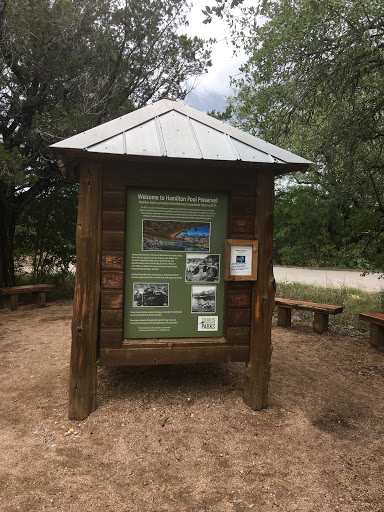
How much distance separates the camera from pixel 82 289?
3164 mm

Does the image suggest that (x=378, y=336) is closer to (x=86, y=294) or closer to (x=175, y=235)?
(x=175, y=235)

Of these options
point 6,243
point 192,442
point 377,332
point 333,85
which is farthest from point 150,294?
point 6,243

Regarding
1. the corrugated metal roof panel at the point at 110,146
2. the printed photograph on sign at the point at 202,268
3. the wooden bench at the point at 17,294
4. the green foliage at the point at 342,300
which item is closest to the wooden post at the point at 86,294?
the corrugated metal roof panel at the point at 110,146

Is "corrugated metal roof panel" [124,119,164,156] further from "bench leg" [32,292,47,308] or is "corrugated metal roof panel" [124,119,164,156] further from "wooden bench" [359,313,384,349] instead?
"bench leg" [32,292,47,308]

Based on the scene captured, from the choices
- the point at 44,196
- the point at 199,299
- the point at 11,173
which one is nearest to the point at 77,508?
the point at 199,299

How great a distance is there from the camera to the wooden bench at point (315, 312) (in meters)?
6.38

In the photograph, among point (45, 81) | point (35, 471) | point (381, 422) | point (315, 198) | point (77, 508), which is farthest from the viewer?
point (315, 198)

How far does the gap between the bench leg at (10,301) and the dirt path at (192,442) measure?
372 cm

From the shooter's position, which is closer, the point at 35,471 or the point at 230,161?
the point at 35,471

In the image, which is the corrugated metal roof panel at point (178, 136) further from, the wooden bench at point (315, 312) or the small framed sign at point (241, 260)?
the wooden bench at point (315, 312)

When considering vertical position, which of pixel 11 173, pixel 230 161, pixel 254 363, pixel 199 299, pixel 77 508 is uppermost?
pixel 11 173

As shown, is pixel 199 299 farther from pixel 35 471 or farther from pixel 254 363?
pixel 35 471

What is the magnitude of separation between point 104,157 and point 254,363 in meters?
2.31

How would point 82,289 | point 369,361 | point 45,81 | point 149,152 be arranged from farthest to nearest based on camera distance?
point 45,81 < point 369,361 < point 82,289 < point 149,152
